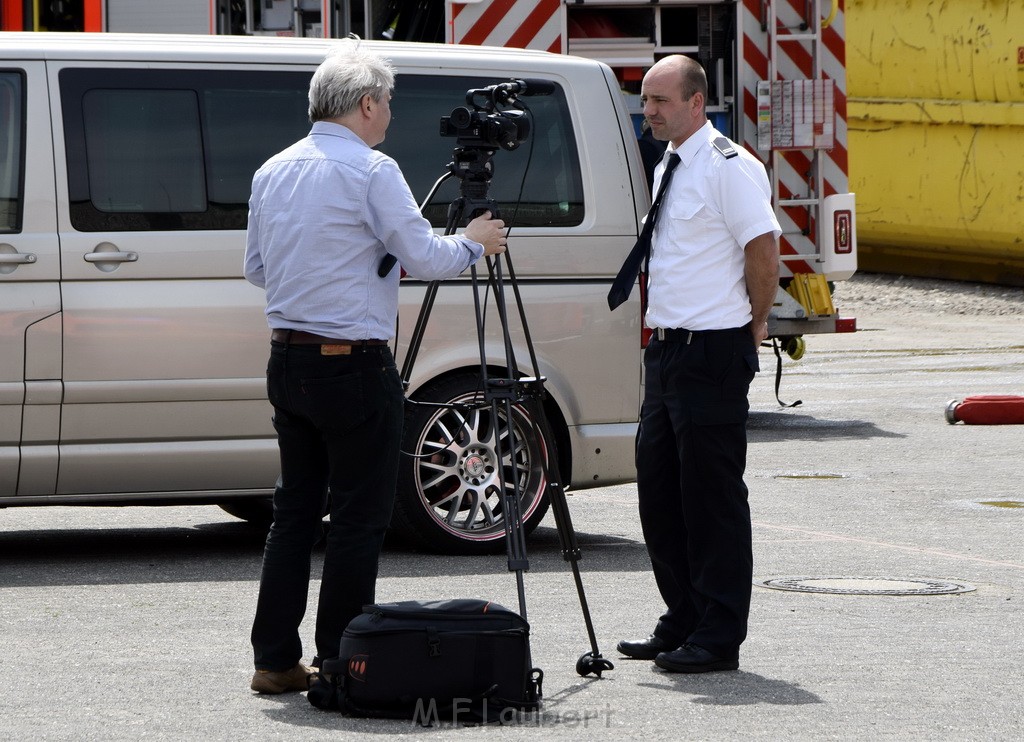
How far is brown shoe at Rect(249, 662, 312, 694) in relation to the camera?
5426 mm

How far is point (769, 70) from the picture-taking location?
12.7 metres

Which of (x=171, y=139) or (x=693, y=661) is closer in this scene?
(x=693, y=661)

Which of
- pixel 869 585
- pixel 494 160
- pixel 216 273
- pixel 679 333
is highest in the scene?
pixel 494 160

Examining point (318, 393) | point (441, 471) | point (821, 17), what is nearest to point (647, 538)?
point (318, 393)

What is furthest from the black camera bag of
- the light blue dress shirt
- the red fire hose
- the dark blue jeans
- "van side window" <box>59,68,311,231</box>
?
the red fire hose

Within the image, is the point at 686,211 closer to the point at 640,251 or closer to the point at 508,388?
the point at 640,251

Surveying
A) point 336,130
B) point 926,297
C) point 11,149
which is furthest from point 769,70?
point 926,297

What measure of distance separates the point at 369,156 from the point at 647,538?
158cm

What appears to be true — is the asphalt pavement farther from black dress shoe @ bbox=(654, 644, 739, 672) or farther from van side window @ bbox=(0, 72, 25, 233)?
van side window @ bbox=(0, 72, 25, 233)

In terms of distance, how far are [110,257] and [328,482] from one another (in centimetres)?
232

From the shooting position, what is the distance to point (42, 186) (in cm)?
742

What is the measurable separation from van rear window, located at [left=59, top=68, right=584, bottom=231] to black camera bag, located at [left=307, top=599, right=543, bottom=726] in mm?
2922

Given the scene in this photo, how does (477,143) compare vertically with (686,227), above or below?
above

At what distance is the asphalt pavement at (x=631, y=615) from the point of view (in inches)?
203
